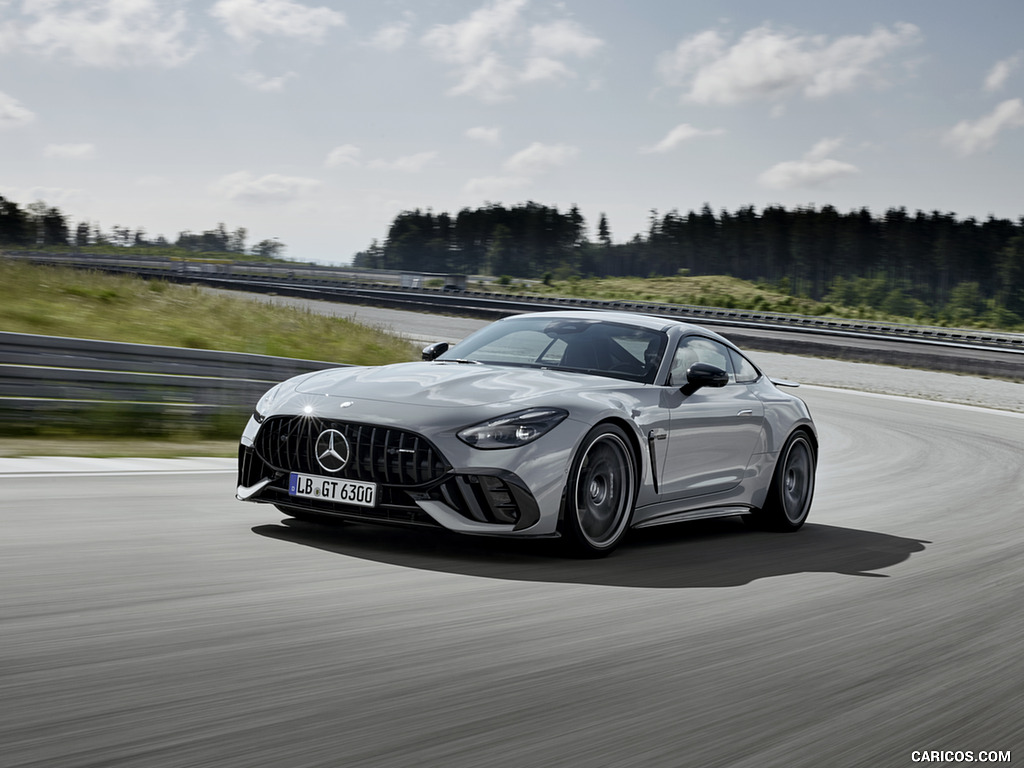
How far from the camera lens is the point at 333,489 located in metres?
5.84

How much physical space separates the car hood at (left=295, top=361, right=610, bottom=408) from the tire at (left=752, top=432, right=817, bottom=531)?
199 centimetres

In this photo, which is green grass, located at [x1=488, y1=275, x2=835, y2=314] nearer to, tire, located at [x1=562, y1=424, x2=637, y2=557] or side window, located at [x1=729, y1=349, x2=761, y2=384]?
side window, located at [x1=729, y1=349, x2=761, y2=384]

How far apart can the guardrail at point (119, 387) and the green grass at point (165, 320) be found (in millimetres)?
3804

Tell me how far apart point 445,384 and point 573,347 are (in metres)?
1.21

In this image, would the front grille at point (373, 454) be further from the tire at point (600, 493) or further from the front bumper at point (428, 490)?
the tire at point (600, 493)

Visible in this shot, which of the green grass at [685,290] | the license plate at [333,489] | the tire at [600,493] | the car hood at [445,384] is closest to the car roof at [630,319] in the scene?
the car hood at [445,384]

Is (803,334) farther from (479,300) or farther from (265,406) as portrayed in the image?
(265,406)

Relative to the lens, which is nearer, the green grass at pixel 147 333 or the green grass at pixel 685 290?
the green grass at pixel 147 333

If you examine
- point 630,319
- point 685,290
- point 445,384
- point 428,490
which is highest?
point 685,290

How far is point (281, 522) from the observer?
670 centimetres

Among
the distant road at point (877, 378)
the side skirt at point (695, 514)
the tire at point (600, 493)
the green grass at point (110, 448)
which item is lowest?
the distant road at point (877, 378)

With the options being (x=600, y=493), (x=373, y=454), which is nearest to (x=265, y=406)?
(x=373, y=454)

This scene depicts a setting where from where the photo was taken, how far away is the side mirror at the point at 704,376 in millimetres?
7020

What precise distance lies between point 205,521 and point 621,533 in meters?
2.30
